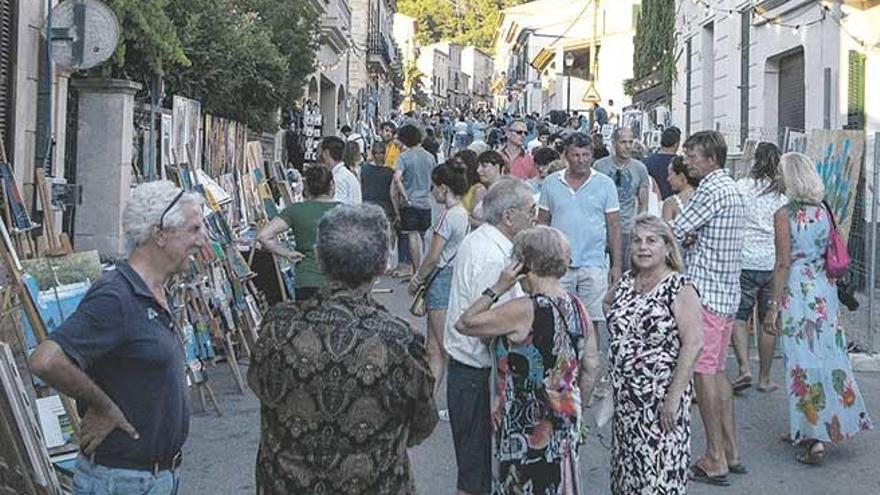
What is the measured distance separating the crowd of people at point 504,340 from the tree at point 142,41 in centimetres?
329

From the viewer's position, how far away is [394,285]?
1418 cm

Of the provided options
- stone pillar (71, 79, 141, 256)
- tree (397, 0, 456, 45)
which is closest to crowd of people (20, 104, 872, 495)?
stone pillar (71, 79, 141, 256)

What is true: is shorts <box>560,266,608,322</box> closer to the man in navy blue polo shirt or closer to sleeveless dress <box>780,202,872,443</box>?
sleeveless dress <box>780,202,872,443</box>

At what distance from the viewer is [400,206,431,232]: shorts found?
1295 cm

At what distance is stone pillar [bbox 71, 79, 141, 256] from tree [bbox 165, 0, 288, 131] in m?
2.69

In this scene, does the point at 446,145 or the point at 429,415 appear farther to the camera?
the point at 446,145

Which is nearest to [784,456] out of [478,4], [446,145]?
[446,145]

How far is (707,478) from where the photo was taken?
648 centimetres

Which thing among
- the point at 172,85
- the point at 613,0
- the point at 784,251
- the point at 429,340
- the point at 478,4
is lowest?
the point at 429,340

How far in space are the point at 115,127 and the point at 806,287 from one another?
629cm

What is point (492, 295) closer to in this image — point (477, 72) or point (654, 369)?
point (654, 369)

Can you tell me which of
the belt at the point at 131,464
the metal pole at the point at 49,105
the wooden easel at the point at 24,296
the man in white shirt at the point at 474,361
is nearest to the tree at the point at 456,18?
the metal pole at the point at 49,105

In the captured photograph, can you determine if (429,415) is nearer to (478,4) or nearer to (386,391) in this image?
(386,391)

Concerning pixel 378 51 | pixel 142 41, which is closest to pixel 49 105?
pixel 142 41
